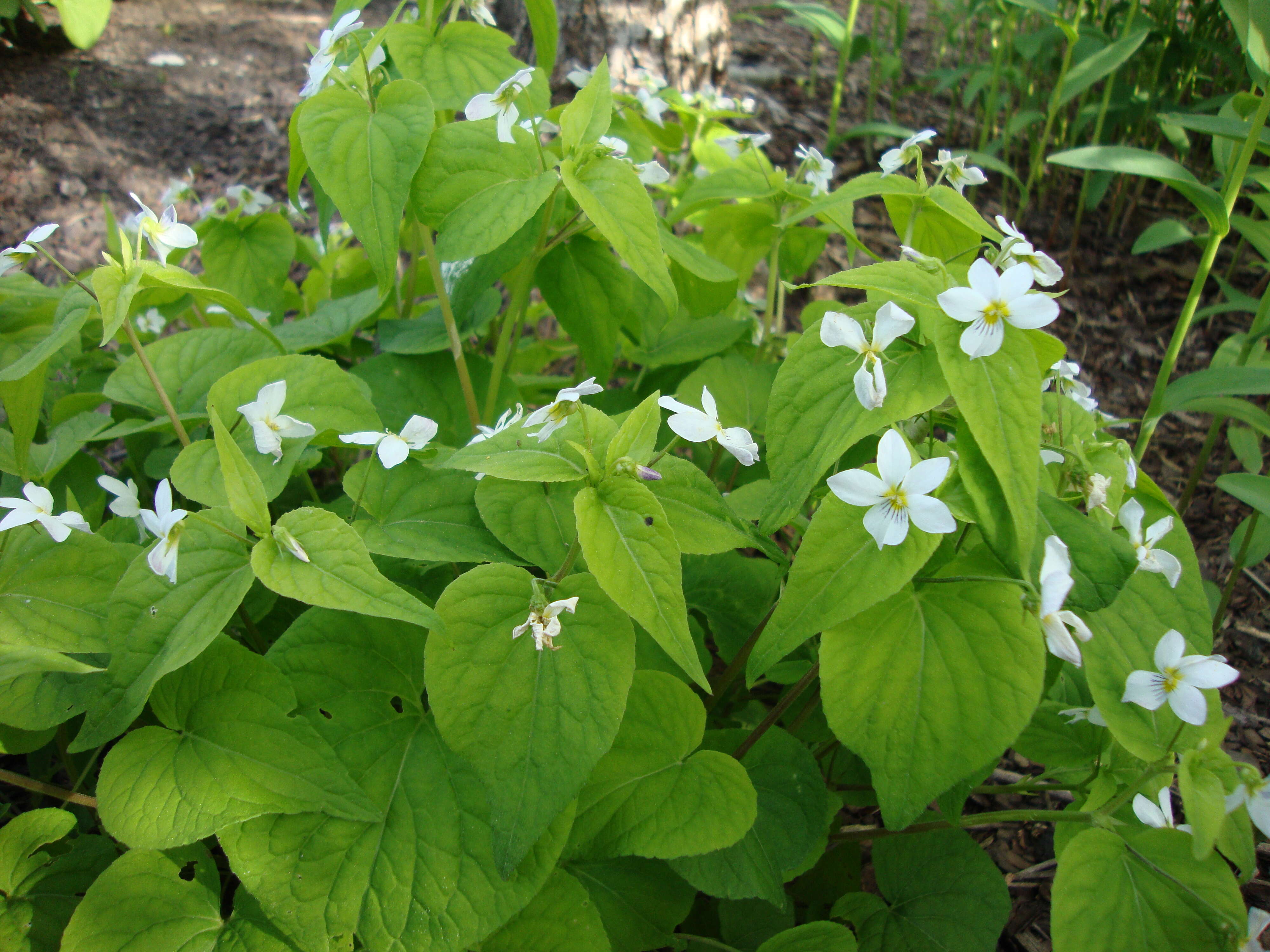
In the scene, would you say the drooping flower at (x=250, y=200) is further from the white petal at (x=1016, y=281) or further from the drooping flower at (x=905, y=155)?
the white petal at (x=1016, y=281)

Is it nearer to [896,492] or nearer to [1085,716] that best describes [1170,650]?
[1085,716]

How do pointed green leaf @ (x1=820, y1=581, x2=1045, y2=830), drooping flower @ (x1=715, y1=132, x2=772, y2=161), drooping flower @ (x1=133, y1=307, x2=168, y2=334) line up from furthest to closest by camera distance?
drooping flower @ (x1=133, y1=307, x2=168, y2=334)
drooping flower @ (x1=715, y1=132, x2=772, y2=161)
pointed green leaf @ (x1=820, y1=581, x2=1045, y2=830)

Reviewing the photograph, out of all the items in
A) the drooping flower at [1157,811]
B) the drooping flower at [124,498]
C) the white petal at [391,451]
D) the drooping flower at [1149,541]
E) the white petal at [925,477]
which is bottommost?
the drooping flower at [1157,811]

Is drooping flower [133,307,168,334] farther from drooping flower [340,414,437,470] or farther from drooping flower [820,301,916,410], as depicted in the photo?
drooping flower [820,301,916,410]

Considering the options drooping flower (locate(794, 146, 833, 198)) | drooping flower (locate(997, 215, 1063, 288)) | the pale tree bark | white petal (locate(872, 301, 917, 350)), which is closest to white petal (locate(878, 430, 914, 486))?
white petal (locate(872, 301, 917, 350))


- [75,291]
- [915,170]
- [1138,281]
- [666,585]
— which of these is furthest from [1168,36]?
[75,291]

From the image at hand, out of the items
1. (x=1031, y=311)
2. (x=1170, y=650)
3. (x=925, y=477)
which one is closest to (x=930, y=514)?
(x=925, y=477)

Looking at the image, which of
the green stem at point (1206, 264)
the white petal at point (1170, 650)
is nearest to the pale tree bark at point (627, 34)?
the green stem at point (1206, 264)

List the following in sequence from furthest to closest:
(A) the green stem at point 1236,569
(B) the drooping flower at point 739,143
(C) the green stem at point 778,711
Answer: (B) the drooping flower at point 739,143 → (A) the green stem at point 1236,569 → (C) the green stem at point 778,711
